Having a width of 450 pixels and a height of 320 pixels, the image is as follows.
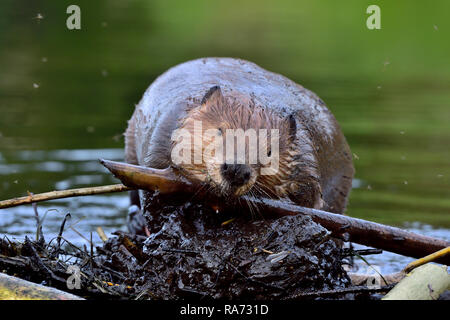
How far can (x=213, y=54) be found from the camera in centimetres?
1869

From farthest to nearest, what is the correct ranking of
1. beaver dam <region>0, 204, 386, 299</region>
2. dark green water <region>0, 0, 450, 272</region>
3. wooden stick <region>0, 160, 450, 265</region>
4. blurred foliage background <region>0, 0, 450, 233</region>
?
blurred foliage background <region>0, 0, 450, 233</region> → dark green water <region>0, 0, 450, 272</region> → wooden stick <region>0, 160, 450, 265</region> → beaver dam <region>0, 204, 386, 299</region>

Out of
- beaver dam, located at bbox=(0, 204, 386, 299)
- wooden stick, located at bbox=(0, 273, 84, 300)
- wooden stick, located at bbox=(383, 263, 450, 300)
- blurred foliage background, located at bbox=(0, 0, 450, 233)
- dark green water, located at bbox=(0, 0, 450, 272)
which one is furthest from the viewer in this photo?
blurred foliage background, located at bbox=(0, 0, 450, 233)

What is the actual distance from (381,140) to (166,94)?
21.5ft

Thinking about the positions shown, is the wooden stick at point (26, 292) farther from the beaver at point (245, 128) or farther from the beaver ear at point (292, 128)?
the beaver ear at point (292, 128)

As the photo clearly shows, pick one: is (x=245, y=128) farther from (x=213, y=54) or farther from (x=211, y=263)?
(x=213, y=54)

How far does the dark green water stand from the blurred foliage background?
0.03m

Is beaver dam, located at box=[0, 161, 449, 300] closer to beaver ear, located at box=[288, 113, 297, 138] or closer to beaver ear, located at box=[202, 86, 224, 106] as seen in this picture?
beaver ear, located at box=[288, 113, 297, 138]

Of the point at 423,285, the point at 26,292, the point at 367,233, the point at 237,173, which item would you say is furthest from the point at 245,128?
the point at 26,292

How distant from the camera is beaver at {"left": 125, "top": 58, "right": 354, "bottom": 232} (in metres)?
4.62

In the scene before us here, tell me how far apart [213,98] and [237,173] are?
0.76 m

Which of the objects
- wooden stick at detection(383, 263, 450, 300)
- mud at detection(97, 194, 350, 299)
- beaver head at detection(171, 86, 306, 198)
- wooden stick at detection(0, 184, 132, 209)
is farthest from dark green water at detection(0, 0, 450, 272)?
wooden stick at detection(383, 263, 450, 300)
